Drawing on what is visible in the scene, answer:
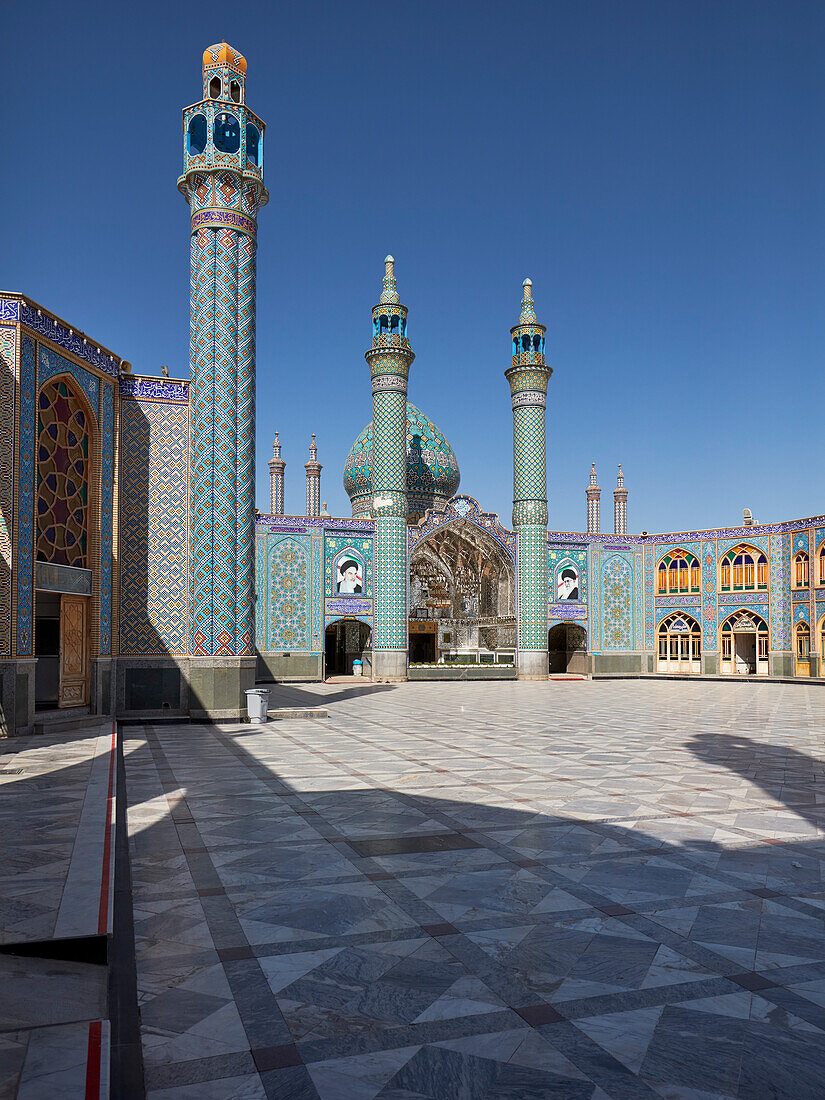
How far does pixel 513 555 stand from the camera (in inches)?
984

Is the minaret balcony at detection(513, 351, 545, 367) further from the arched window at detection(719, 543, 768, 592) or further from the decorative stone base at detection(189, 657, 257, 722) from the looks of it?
the decorative stone base at detection(189, 657, 257, 722)

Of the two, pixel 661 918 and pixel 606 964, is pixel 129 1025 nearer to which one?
pixel 606 964

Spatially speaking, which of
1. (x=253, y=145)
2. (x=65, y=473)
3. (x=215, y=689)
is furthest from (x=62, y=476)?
(x=253, y=145)

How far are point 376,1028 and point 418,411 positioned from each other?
27.5m

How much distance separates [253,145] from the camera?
41.8 ft

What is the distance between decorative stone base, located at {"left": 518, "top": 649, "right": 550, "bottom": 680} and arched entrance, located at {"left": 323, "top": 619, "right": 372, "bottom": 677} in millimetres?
4911

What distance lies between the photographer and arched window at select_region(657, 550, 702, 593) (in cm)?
2605

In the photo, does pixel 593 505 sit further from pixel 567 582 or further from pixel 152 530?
pixel 152 530

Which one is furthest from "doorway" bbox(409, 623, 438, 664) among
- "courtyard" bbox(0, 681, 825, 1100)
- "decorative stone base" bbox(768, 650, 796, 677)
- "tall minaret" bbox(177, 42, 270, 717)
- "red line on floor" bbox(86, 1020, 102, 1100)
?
"red line on floor" bbox(86, 1020, 102, 1100)

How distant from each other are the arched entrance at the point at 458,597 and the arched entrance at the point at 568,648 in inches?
77.7

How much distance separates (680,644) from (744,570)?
295 cm

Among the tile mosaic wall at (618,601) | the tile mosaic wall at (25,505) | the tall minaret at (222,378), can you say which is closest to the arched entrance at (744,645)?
the tile mosaic wall at (618,601)

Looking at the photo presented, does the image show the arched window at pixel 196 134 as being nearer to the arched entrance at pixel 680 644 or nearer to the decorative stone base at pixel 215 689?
the decorative stone base at pixel 215 689

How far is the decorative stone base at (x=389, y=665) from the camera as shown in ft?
74.7
